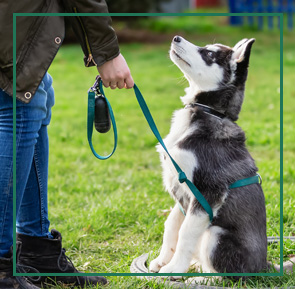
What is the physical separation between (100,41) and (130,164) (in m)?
2.90

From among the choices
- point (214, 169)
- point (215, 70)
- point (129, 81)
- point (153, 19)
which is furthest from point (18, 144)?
point (153, 19)

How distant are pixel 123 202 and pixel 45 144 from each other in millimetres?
1334

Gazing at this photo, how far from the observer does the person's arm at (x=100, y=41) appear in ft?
8.93

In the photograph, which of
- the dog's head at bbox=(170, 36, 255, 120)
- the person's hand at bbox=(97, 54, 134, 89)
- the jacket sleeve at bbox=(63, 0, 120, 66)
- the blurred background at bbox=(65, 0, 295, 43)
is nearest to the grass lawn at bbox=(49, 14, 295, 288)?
the dog's head at bbox=(170, 36, 255, 120)

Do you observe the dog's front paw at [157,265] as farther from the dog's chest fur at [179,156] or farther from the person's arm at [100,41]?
the person's arm at [100,41]

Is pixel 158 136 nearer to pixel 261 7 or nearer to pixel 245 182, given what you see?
pixel 245 182

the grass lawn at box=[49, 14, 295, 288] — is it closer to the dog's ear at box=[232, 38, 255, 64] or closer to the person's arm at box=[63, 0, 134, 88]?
the dog's ear at box=[232, 38, 255, 64]

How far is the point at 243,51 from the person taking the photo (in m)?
3.07

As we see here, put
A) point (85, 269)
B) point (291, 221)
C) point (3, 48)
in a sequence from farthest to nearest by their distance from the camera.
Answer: point (291, 221)
point (85, 269)
point (3, 48)

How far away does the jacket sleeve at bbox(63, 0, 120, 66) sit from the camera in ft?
8.89

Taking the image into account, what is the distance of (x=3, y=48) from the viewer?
2727 millimetres

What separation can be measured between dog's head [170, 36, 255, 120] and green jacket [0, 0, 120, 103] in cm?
50

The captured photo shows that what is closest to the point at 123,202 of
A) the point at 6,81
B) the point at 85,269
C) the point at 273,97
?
Result: the point at 85,269

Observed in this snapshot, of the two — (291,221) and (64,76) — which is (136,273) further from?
(64,76)
